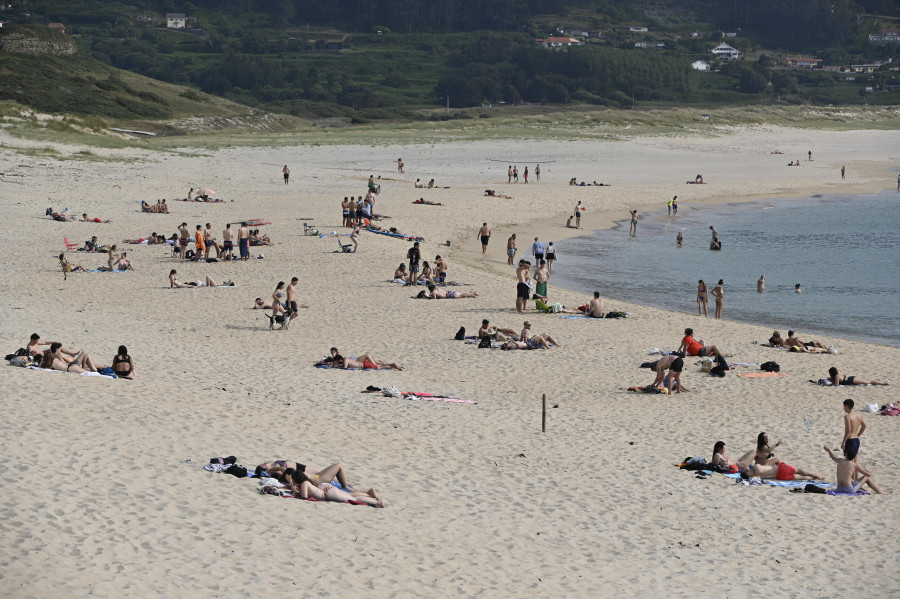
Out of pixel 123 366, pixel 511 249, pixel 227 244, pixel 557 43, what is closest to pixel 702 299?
pixel 511 249

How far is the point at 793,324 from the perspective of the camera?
24953 millimetres

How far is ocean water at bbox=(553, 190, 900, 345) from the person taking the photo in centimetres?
2642

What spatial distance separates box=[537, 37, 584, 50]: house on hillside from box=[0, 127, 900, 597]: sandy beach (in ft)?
405

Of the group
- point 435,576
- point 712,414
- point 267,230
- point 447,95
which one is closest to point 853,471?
point 712,414

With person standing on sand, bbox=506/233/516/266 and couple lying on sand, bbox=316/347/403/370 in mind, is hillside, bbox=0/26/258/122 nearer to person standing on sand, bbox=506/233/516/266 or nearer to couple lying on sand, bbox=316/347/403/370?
person standing on sand, bbox=506/233/516/266

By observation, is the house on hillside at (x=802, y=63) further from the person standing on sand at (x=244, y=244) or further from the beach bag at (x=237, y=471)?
the beach bag at (x=237, y=471)

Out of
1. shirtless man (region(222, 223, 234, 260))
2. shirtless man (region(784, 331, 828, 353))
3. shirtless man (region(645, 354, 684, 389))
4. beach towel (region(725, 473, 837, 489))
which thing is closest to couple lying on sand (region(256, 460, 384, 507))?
beach towel (region(725, 473, 837, 489))

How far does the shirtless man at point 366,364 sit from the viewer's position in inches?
704

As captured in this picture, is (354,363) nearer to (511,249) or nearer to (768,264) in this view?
(511,249)

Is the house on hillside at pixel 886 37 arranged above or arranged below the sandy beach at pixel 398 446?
above

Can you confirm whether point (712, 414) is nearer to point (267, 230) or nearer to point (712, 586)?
point (712, 586)

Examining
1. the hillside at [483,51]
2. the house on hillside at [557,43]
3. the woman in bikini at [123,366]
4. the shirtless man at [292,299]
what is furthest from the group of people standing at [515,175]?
the house on hillside at [557,43]

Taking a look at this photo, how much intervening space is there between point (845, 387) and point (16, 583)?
14261 millimetres

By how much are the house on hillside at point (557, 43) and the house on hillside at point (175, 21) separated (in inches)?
2429
